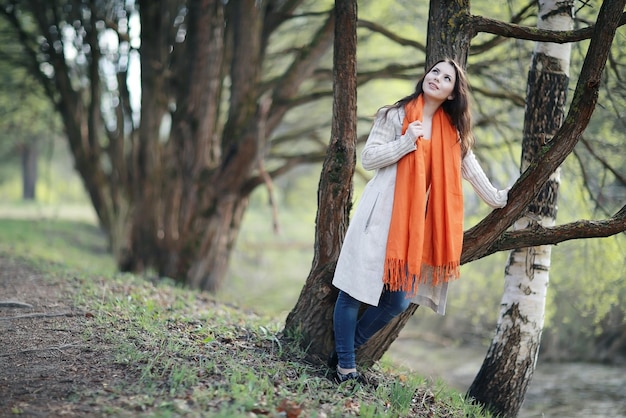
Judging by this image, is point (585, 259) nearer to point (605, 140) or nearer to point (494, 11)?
point (605, 140)

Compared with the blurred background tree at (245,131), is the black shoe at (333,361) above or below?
below

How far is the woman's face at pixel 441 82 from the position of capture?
3.92m

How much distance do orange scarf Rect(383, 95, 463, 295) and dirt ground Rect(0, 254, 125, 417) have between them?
183 centimetres

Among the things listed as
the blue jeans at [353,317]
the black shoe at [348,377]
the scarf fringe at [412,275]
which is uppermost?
the scarf fringe at [412,275]

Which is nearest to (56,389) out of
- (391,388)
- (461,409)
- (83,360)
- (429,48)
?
(83,360)

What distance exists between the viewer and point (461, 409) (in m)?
4.51

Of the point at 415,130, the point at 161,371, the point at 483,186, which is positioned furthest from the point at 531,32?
the point at 161,371

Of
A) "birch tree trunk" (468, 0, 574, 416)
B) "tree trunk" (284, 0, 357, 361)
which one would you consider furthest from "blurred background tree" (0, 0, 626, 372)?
"tree trunk" (284, 0, 357, 361)

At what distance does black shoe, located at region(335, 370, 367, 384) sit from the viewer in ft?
13.7

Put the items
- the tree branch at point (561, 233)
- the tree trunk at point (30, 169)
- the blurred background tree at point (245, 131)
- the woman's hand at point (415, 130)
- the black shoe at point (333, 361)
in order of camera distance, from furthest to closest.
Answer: the tree trunk at point (30, 169), the blurred background tree at point (245, 131), the black shoe at point (333, 361), the tree branch at point (561, 233), the woman's hand at point (415, 130)

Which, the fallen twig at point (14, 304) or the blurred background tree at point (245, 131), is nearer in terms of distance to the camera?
the fallen twig at point (14, 304)

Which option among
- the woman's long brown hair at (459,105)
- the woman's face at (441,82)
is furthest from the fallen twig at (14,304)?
the woman's face at (441,82)

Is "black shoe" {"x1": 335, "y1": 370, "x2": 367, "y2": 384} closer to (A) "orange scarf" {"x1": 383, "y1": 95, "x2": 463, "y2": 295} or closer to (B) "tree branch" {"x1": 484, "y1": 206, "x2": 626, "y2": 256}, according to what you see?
(A) "orange scarf" {"x1": 383, "y1": 95, "x2": 463, "y2": 295}

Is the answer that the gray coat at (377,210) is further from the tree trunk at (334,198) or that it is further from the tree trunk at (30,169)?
the tree trunk at (30,169)
